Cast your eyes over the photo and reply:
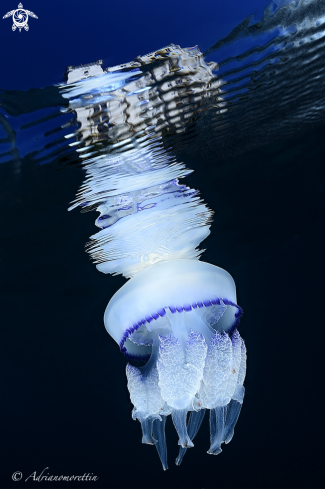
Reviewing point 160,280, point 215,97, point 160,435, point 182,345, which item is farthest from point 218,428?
point 215,97

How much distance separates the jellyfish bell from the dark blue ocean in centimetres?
137

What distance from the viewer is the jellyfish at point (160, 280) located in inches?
95.3

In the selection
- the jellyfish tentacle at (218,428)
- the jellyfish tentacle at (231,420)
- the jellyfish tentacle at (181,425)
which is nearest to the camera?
the jellyfish tentacle at (181,425)

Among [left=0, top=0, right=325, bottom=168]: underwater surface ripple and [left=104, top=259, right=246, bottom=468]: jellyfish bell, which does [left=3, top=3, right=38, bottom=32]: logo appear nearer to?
[left=0, top=0, right=325, bottom=168]: underwater surface ripple

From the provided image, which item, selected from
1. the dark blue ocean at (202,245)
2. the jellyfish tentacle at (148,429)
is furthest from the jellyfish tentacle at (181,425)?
the dark blue ocean at (202,245)

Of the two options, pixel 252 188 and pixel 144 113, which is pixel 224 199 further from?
pixel 144 113

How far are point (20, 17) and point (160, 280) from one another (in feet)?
7.19

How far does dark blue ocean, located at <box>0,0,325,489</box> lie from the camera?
220 cm

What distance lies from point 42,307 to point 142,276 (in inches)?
204

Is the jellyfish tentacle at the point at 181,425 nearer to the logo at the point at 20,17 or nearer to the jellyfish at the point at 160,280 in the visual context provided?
the jellyfish at the point at 160,280

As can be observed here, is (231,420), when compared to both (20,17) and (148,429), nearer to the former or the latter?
(148,429)

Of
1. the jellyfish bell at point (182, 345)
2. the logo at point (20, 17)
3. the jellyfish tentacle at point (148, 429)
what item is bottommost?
the jellyfish tentacle at point (148, 429)

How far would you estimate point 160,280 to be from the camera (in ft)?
10.4

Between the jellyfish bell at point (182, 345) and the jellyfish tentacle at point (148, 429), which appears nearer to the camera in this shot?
the jellyfish bell at point (182, 345)
